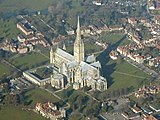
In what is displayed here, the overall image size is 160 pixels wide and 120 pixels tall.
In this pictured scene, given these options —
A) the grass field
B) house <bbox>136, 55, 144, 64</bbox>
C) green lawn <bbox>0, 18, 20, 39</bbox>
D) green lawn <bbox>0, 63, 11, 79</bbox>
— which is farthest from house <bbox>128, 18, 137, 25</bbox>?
green lawn <bbox>0, 63, 11, 79</bbox>

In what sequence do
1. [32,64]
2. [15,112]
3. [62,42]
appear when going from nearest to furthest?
[15,112] < [32,64] < [62,42]

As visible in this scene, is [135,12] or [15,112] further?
[135,12]

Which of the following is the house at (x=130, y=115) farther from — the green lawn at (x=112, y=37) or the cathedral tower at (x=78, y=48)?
the green lawn at (x=112, y=37)

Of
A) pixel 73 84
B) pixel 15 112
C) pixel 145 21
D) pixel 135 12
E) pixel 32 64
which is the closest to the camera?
pixel 15 112

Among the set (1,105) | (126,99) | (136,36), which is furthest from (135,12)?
(1,105)

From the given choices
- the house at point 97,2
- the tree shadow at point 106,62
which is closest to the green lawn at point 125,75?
the tree shadow at point 106,62

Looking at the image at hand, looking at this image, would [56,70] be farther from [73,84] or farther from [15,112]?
[15,112]
